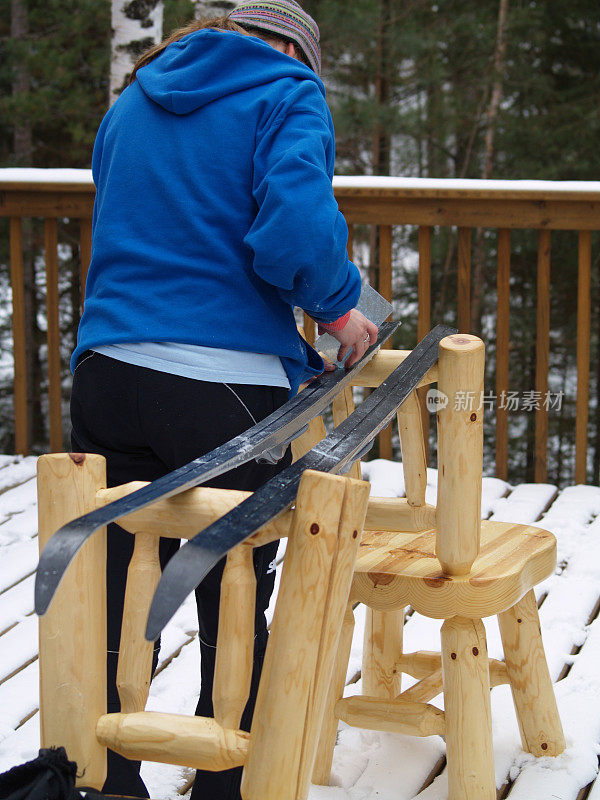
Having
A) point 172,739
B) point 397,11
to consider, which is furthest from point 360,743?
point 397,11

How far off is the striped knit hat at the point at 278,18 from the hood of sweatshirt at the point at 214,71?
0.08m

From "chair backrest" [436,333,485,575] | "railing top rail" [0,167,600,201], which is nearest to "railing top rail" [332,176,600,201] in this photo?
"railing top rail" [0,167,600,201]

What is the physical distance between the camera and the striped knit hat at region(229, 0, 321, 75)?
1.59m

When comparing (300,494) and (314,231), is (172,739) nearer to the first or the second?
(300,494)

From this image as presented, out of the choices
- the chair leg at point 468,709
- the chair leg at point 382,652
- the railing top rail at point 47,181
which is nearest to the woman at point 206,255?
the chair leg at point 468,709

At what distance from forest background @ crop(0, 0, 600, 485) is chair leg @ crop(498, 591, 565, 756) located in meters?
6.26

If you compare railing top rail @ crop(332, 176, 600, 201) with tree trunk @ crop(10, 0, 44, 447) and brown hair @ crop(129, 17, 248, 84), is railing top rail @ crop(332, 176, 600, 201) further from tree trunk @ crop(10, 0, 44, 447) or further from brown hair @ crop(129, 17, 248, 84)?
tree trunk @ crop(10, 0, 44, 447)

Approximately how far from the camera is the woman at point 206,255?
1.46 meters

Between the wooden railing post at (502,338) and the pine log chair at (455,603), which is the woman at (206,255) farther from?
the wooden railing post at (502,338)

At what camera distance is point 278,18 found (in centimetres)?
158

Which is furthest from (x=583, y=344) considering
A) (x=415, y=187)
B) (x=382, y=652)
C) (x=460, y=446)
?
(x=460, y=446)

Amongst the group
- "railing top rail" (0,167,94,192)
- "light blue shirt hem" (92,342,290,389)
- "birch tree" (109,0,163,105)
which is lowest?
"light blue shirt hem" (92,342,290,389)

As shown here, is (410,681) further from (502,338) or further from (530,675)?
(502,338)

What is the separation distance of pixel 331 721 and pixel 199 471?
0.93m
